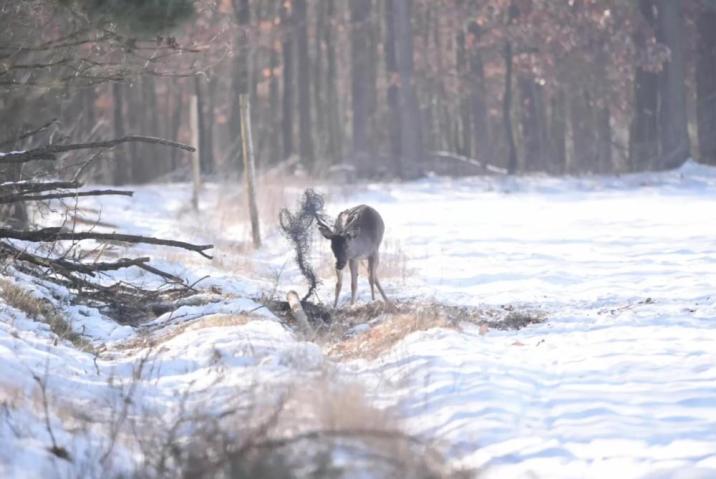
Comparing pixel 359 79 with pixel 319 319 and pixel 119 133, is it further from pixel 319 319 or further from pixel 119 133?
pixel 319 319

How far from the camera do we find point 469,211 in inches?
1097

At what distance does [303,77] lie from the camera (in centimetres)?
4800

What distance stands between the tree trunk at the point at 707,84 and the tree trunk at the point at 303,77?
567 inches

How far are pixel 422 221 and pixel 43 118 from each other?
7559 mm

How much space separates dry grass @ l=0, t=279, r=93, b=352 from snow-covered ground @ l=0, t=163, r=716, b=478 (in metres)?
0.25

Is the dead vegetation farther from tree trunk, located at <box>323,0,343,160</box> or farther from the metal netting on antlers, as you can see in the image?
tree trunk, located at <box>323,0,343,160</box>

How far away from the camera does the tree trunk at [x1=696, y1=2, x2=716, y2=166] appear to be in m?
38.3

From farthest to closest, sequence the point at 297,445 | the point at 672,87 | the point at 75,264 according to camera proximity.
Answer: the point at 672,87 → the point at 75,264 → the point at 297,445

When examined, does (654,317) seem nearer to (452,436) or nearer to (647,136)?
(452,436)

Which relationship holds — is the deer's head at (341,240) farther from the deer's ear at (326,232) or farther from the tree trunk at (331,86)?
the tree trunk at (331,86)

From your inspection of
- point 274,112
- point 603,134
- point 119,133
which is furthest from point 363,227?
point 274,112

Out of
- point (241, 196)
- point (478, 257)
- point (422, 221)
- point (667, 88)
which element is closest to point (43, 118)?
point (241, 196)

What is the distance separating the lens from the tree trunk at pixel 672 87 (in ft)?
124

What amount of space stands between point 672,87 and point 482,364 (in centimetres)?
3134
